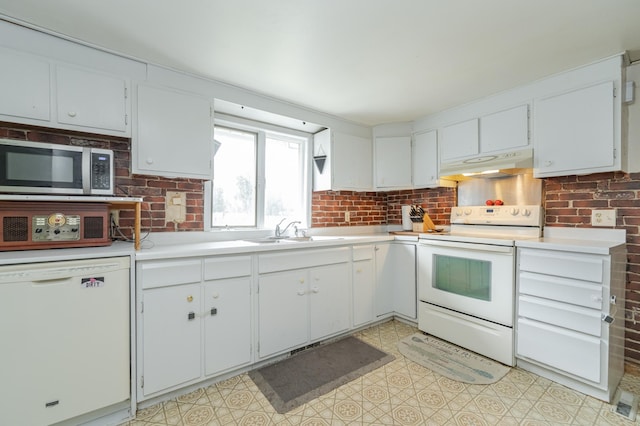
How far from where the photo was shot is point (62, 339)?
4.97ft

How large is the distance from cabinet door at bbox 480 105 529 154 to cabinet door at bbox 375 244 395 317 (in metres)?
1.44

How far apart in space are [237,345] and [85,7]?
7.60 feet

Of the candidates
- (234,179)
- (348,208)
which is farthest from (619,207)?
(234,179)

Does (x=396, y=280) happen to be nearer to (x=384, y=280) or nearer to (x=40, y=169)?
(x=384, y=280)

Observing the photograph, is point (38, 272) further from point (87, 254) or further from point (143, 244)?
point (143, 244)

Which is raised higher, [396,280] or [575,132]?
[575,132]

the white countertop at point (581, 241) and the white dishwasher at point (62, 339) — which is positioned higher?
the white countertop at point (581, 241)


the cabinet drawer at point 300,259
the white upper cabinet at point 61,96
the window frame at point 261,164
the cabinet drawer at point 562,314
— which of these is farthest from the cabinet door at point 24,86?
the cabinet drawer at point 562,314

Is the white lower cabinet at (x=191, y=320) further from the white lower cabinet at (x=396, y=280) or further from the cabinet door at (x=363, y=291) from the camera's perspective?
the white lower cabinet at (x=396, y=280)

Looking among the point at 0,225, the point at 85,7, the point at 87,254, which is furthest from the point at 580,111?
the point at 0,225

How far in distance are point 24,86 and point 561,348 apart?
3918 mm

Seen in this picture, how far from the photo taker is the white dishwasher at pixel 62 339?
4.61 feet

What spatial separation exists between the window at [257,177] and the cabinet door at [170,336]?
0.97m

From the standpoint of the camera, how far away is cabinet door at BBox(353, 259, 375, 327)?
9.30ft
